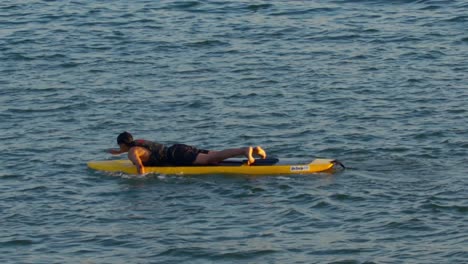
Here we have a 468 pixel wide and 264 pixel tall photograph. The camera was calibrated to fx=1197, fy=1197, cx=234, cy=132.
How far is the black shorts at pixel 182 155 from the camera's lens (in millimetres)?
20031

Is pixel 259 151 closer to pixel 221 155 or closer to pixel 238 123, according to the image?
pixel 221 155

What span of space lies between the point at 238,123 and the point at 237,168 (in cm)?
323

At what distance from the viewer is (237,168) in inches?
779

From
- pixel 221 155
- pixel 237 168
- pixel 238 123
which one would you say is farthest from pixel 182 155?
pixel 238 123

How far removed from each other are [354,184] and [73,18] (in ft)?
52.2

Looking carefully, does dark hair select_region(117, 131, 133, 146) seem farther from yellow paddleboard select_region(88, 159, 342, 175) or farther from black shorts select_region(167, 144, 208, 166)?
black shorts select_region(167, 144, 208, 166)

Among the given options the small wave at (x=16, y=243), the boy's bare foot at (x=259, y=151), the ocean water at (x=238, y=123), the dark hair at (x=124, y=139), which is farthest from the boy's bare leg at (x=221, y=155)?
the small wave at (x=16, y=243)

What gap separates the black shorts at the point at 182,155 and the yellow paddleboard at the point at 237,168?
0.12 m

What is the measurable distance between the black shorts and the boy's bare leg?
9cm

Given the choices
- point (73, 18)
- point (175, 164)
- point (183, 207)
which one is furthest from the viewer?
point (73, 18)

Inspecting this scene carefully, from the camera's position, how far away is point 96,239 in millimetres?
16984

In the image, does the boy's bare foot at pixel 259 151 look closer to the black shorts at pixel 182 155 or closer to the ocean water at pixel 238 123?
the ocean water at pixel 238 123

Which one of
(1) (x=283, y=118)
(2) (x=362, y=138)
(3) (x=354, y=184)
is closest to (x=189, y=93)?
(1) (x=283, y=118)

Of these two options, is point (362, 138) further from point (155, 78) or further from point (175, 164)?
point (155, 78)
